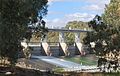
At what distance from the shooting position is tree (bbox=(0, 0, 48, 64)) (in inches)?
1076

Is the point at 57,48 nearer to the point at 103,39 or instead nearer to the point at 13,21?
the point at 103,39

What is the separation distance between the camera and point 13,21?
2922 cm

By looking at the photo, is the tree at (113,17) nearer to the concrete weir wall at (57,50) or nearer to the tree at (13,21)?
the tree at (13,21)

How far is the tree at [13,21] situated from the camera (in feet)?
89.7

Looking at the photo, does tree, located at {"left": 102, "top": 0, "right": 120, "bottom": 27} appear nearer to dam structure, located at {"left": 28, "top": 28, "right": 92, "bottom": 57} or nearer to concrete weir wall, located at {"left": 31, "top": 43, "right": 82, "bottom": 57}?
concrete weir wall, located at {"left": 31, "top": 43, "right": 82, "bottom": 57}

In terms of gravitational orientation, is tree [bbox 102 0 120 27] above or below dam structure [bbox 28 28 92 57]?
above

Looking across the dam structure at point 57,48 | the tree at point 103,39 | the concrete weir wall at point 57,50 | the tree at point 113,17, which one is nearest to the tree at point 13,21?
the tree at point 103,39

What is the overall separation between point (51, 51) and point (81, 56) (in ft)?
42.8

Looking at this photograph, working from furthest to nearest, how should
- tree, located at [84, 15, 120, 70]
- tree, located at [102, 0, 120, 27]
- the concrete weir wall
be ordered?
the concrete weir wall → tree, located at [102, 0, 120, 27] → tree, located at [84, 15, 120, 70]

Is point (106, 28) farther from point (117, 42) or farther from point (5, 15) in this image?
point (5, 15)

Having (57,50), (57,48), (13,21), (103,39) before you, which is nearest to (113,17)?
(103,39)

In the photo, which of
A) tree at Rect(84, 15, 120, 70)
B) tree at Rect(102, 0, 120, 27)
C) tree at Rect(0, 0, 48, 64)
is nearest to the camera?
tree at Rect(0, 0, 48, 64)

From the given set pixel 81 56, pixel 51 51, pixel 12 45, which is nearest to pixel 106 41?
pixel 12 45

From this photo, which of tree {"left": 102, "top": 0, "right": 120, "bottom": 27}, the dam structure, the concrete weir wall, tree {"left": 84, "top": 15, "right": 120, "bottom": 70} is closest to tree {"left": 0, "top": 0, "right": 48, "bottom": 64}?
tree {"left": 84, "top": 15, "right": 120, "bottom": 70}
